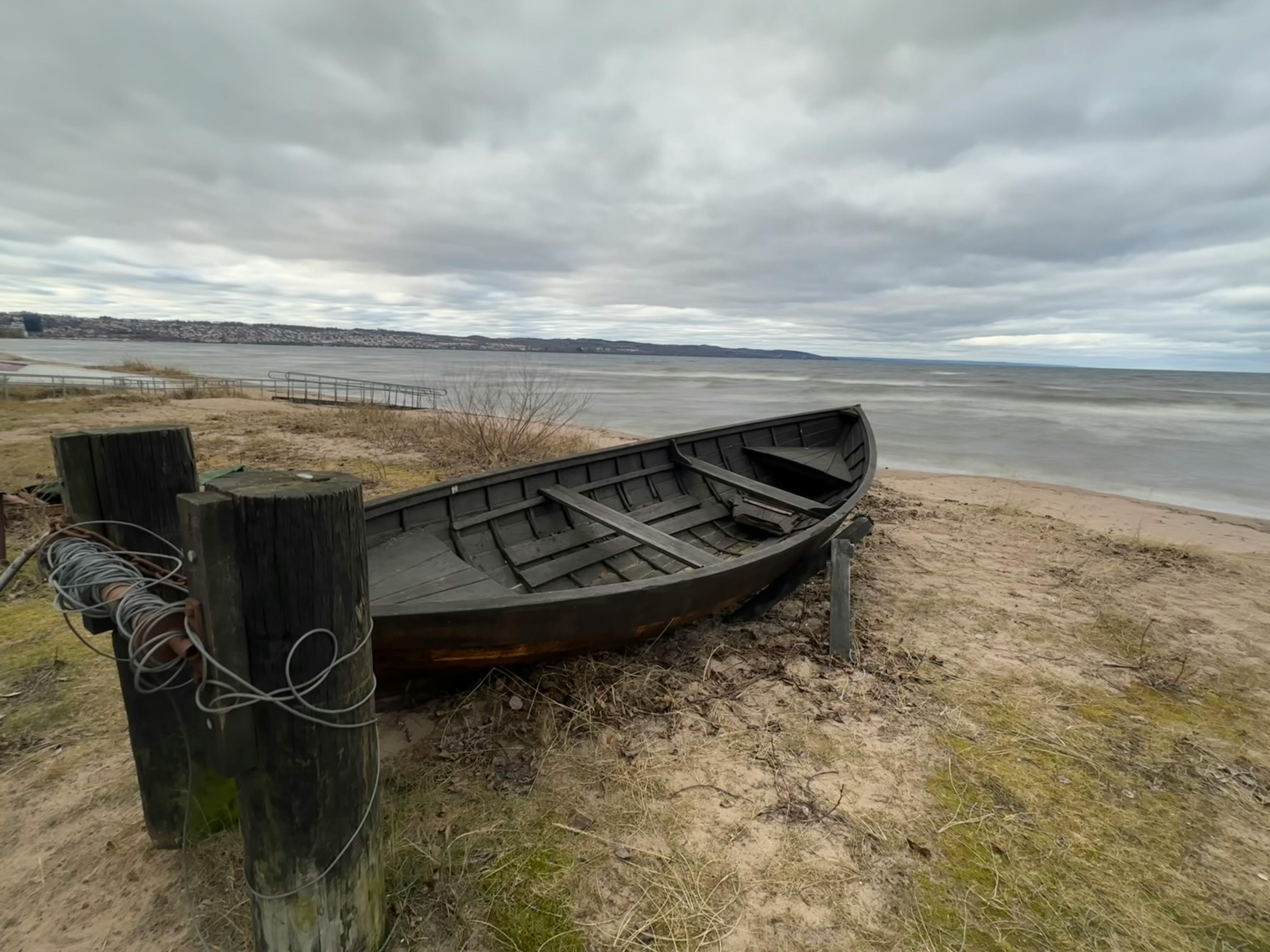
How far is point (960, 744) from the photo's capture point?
11.7 feet

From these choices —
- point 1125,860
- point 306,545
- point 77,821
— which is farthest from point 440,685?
point 1125,860

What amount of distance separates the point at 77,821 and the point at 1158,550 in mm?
10354

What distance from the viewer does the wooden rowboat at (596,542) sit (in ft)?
9.84

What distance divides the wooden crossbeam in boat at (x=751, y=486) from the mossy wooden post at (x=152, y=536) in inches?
198

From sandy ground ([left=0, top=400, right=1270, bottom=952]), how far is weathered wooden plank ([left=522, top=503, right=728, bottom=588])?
3.05 ft

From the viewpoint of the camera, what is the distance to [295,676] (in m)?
1.64

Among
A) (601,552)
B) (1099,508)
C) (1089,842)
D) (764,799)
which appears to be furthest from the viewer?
(1099,508)

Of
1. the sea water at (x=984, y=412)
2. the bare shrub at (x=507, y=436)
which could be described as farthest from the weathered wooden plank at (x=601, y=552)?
the sea water at (x=984, y=412)

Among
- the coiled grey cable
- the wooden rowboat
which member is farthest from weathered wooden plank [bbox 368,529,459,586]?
the coiled grey cable

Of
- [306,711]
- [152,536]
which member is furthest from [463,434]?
[306,711]

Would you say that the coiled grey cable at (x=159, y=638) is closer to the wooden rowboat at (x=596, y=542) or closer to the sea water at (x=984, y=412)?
the wooden rowboat at (x=596, y=542)

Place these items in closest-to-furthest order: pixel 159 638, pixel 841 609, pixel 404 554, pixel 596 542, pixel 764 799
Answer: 1. pixel 159 638
2. pixel 764 799
3. pixel 404 554
4. pixel 841 609
5. pixel 596 542

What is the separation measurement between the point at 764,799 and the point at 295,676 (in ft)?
7.90

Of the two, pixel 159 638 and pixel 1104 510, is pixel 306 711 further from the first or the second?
pixel 1104 510
